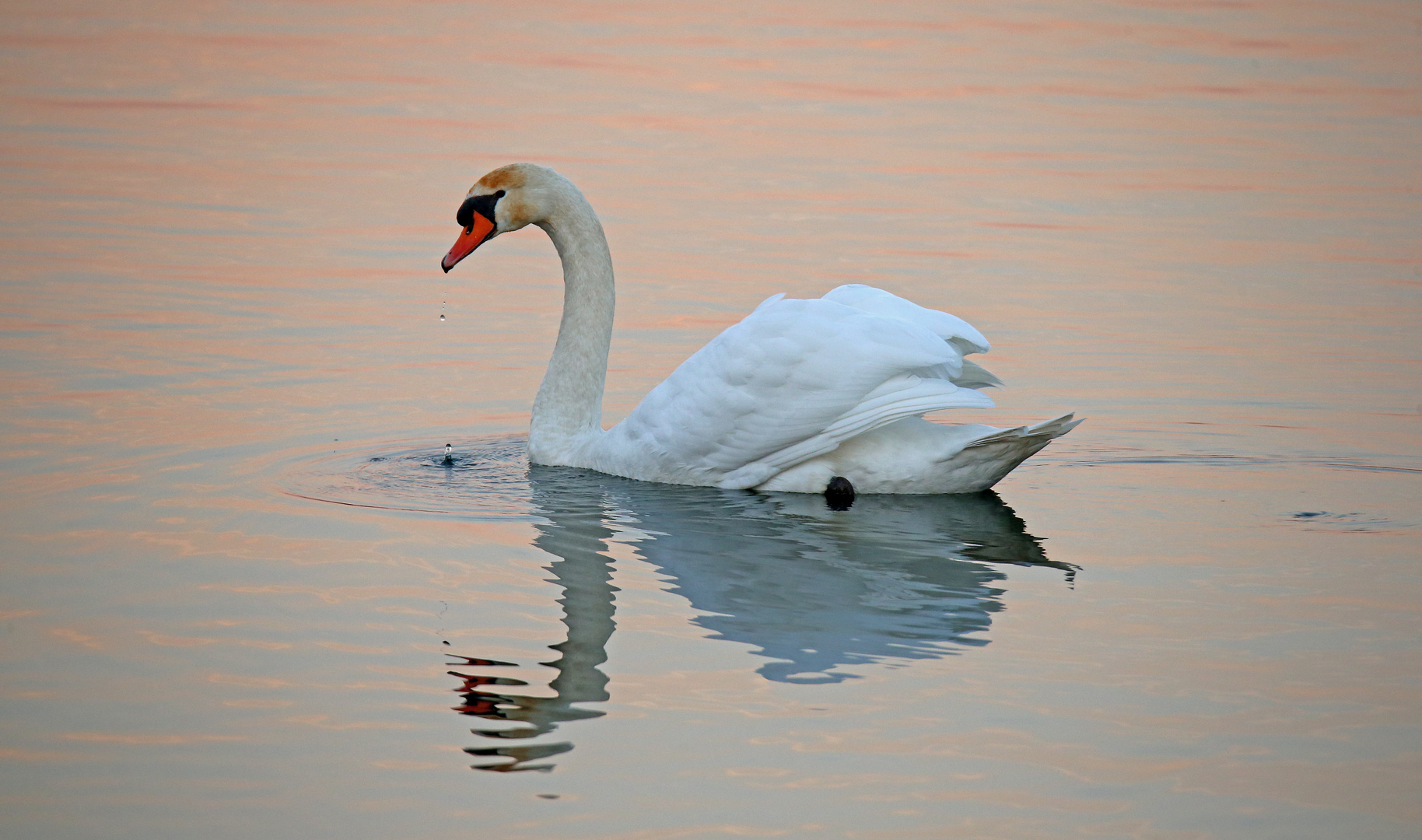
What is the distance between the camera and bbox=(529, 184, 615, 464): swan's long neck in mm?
8891

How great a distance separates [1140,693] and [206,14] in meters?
29.7

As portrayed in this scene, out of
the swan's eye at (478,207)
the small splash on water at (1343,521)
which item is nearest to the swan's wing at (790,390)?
the small splash on water at (1343,521)

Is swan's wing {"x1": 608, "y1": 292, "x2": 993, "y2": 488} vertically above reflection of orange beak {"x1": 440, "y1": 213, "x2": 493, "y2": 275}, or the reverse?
reflection of orange beak {"x1": 440, "y1": 213, "x2": 493, "y2": 275}

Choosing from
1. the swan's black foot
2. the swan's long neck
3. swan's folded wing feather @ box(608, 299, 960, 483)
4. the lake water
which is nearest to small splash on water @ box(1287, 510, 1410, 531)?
the lake water

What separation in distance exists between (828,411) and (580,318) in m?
2.08

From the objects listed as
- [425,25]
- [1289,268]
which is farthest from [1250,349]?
[425,25]

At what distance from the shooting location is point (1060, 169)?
18.8 m

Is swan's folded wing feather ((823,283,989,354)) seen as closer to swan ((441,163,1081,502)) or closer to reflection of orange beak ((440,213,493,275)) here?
swan ((441,163,1081,502))

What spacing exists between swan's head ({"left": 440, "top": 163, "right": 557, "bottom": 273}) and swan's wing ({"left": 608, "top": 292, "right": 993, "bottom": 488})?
1515mm

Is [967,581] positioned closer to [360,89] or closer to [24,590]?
[24,590]

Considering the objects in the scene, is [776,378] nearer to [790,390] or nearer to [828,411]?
[790,390]

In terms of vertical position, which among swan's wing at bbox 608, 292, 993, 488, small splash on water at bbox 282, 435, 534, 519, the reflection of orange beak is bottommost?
small splash on water at bbox 282, 435, 534, 519

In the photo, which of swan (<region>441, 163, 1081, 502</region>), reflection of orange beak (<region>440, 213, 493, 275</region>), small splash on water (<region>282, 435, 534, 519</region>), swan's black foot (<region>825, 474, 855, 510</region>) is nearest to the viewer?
swan (<region>441, 163, 1081, 502</region>)

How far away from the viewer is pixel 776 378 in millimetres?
7578
